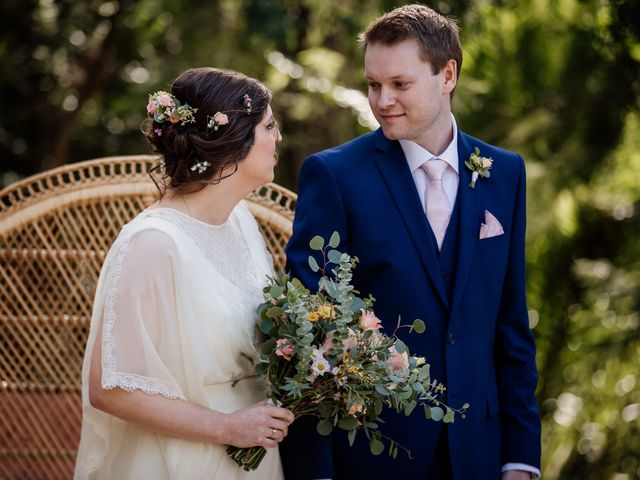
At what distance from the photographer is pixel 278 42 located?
582cm

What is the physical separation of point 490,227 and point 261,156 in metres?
0.77

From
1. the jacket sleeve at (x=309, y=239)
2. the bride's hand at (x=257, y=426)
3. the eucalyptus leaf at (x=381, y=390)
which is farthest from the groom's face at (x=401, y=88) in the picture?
the bride's hand at (x=257, y=426)

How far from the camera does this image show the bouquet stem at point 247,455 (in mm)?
2543

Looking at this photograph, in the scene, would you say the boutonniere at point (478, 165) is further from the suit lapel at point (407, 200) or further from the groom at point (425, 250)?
the suit lapel at point (407, 200)

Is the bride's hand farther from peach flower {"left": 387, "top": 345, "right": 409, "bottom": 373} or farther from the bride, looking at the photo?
peach flower {"left": 387, "top": 345, "right": 409, "bottom": 373}

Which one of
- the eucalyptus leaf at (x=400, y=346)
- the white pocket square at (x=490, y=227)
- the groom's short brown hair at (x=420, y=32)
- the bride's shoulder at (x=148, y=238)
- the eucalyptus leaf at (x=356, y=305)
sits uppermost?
the groom's short brown hair at (x=420, y=32)

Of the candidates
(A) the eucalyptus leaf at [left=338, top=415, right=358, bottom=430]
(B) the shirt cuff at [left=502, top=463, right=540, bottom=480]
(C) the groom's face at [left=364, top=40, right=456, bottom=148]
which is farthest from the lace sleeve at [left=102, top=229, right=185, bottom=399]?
(B) the shirt cuff at [left=502, top=463, right=540, bottom=480]

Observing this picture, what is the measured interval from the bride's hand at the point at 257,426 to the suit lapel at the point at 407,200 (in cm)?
63

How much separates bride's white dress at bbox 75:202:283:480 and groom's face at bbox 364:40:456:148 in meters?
0.64

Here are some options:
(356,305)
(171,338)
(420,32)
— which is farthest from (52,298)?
(420,32)

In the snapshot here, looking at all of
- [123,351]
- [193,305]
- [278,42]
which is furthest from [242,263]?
[278,42]

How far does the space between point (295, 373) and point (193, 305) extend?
350 millimetres

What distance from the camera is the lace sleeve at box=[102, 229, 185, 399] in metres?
2.41

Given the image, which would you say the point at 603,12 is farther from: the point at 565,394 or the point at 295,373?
the point at 295,373
